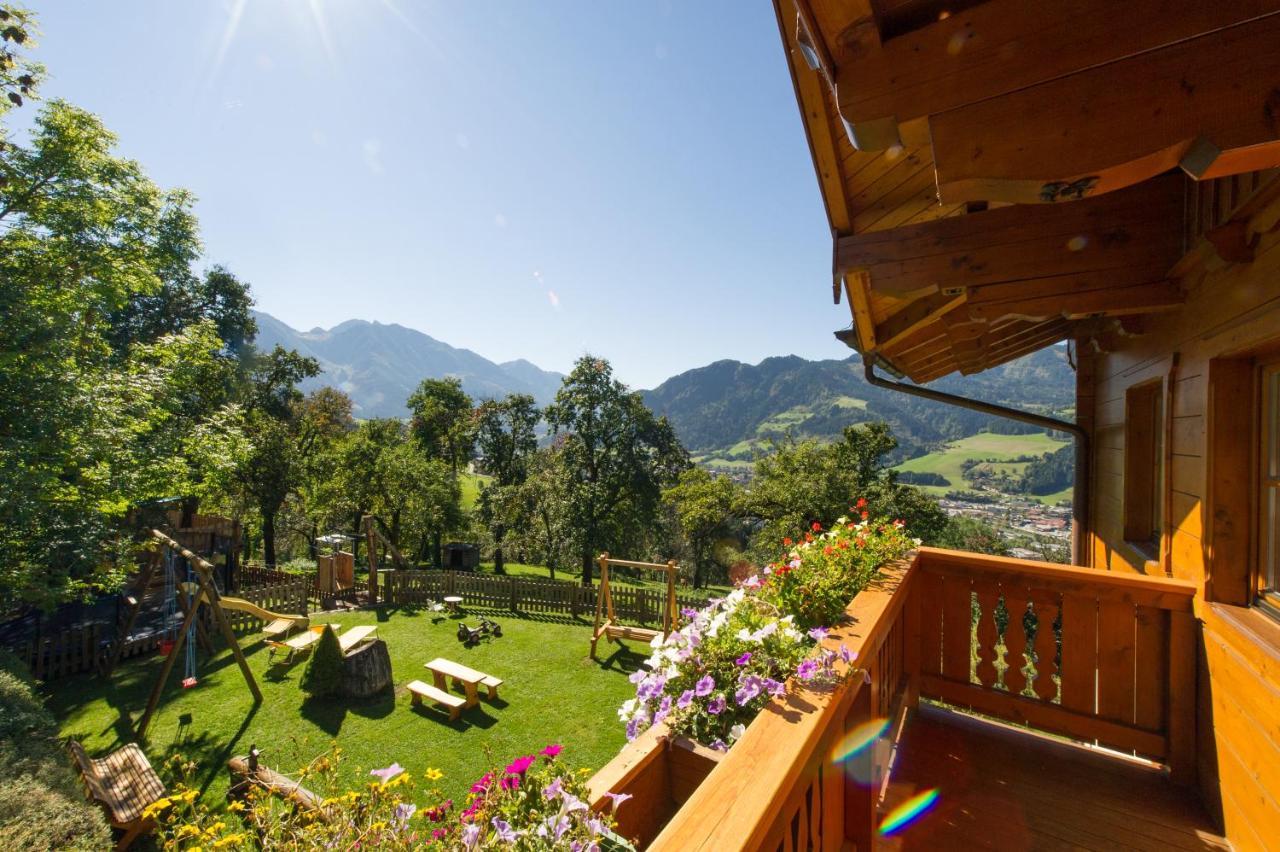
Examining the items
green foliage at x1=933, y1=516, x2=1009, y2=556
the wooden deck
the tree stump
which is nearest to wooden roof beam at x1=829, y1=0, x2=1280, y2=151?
the wooden deck

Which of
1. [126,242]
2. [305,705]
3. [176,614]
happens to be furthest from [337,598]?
[126,242]

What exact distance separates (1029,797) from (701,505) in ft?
64.5

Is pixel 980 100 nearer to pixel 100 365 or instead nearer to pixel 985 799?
pixel 985 799

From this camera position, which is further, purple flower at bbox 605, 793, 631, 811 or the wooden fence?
the wooden fence

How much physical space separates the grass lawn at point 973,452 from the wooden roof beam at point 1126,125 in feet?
253

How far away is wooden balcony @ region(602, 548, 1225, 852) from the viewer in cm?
182

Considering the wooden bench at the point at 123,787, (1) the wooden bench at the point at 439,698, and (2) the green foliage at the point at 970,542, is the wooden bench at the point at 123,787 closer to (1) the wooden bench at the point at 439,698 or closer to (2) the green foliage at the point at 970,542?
(1) the wooden bench at the point at 439,698

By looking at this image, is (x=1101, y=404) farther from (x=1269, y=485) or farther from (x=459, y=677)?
(x=459, y=677)

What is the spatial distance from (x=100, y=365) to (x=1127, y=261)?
13.4 meters

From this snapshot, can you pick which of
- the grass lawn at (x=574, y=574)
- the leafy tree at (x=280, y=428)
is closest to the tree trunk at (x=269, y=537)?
the leafy tree at (x=280, y=428)

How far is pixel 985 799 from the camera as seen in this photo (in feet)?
8.57

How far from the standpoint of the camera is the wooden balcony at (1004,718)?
182cm

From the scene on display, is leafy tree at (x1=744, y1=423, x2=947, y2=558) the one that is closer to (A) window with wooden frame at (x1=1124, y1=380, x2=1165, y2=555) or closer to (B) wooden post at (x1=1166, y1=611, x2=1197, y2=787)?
(A) window with wooden frame at (x1=1124, y1=380, x2=1165, y2=555)

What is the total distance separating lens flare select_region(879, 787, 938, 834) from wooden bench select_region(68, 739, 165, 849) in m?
5.62
